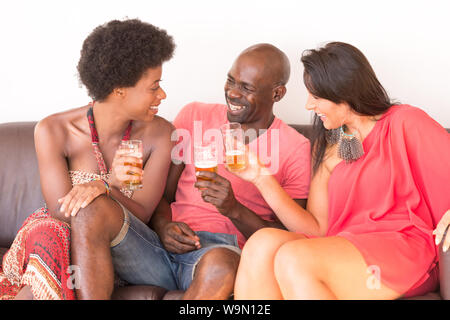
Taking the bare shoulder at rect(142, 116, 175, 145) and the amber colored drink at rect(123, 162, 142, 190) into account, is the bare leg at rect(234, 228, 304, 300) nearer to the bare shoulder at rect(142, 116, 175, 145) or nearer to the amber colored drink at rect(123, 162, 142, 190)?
the amber colored drink at rect(123, 162, 142, 190)

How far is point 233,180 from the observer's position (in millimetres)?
2426

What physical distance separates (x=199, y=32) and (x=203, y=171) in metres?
1.15

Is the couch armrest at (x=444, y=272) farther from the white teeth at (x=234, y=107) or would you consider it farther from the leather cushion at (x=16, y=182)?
the leather cushion at (x=16, y=182)

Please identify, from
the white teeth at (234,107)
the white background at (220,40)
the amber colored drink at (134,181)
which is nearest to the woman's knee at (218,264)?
the amber colored drink at (134,181)

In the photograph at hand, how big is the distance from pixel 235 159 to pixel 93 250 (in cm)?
65

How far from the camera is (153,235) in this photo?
2215mm

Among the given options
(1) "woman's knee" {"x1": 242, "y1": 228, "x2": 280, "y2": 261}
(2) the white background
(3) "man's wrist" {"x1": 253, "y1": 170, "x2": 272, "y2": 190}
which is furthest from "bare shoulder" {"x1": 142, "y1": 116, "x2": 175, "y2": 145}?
(1) "woman's knee" {"x1": 242, "y1": 228, "x2": 280, "y2": 261}

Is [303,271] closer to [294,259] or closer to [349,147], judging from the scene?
[294,259]

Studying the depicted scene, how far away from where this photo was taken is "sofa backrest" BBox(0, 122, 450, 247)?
8.48 feet

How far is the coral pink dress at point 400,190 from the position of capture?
1.97 m

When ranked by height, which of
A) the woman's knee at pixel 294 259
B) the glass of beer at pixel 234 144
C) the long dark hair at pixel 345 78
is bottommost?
the woman's knee at pixel 294 259

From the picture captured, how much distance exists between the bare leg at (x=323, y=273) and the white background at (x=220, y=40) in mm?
1303
